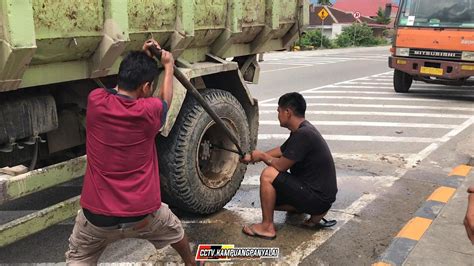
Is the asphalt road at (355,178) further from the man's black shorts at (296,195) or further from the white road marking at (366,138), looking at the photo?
the man's black shorts at (296,195)

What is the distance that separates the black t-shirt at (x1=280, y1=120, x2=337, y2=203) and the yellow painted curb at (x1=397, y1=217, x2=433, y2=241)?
68cm

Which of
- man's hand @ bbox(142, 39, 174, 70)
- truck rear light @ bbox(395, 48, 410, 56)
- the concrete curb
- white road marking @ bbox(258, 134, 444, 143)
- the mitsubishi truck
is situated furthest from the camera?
truck rear light @ bbox(395, 48, 410, 56)

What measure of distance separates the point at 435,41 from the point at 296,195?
804 centimetres

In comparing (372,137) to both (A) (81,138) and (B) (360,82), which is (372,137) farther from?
(B) (360,82)

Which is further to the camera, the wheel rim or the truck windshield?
the truck windshield

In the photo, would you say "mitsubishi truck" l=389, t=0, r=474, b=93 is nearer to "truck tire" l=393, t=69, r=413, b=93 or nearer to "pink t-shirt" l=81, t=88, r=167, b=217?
"truck tire" l=393, t=69, r=413, b=93

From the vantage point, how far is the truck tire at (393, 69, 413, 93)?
40.5 feet

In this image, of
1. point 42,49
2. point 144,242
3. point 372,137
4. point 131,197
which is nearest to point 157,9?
point 42,49

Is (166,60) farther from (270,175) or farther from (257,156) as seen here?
(270,175)

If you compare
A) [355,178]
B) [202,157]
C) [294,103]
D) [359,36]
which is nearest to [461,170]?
[355,178]

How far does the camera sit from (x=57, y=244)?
397 cm

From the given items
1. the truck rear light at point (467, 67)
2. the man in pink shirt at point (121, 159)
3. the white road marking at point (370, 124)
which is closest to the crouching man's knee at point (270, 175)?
the man in pink shirt at point (121, 159)

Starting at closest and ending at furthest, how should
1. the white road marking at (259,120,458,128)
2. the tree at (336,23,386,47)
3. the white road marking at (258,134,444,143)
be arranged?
the white road marking at (258,134,444,143)
the white road marking at (259,120,458,128)
the tree at (336,23,386,47)

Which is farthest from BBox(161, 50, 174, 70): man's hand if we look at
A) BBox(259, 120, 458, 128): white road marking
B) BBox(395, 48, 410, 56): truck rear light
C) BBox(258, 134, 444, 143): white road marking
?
BBox(395, 48, 410, 56): truck rear light
